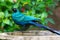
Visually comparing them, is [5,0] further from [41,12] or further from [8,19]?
[41,12]

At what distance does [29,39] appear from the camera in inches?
77.7

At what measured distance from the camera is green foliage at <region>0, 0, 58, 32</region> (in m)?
3.14

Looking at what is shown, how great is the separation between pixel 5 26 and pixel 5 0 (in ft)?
1.17

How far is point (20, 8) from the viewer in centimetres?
332

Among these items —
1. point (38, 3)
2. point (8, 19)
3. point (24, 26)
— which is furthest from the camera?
point (38, 3)

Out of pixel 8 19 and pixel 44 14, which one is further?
pixel 44 14

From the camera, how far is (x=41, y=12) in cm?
347

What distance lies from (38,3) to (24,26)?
780 mm

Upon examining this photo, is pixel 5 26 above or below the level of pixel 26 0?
below

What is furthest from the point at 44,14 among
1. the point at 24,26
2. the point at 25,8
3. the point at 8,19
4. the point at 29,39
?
the point at 29,39

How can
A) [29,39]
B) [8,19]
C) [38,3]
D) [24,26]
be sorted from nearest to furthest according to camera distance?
[29,39] < [24,26] < [8,19] < [38,3]

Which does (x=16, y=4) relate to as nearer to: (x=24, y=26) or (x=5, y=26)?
(x=5, y=26)

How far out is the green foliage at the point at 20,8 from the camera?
3.14m

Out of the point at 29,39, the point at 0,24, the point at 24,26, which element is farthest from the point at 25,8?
the point at 29,39
